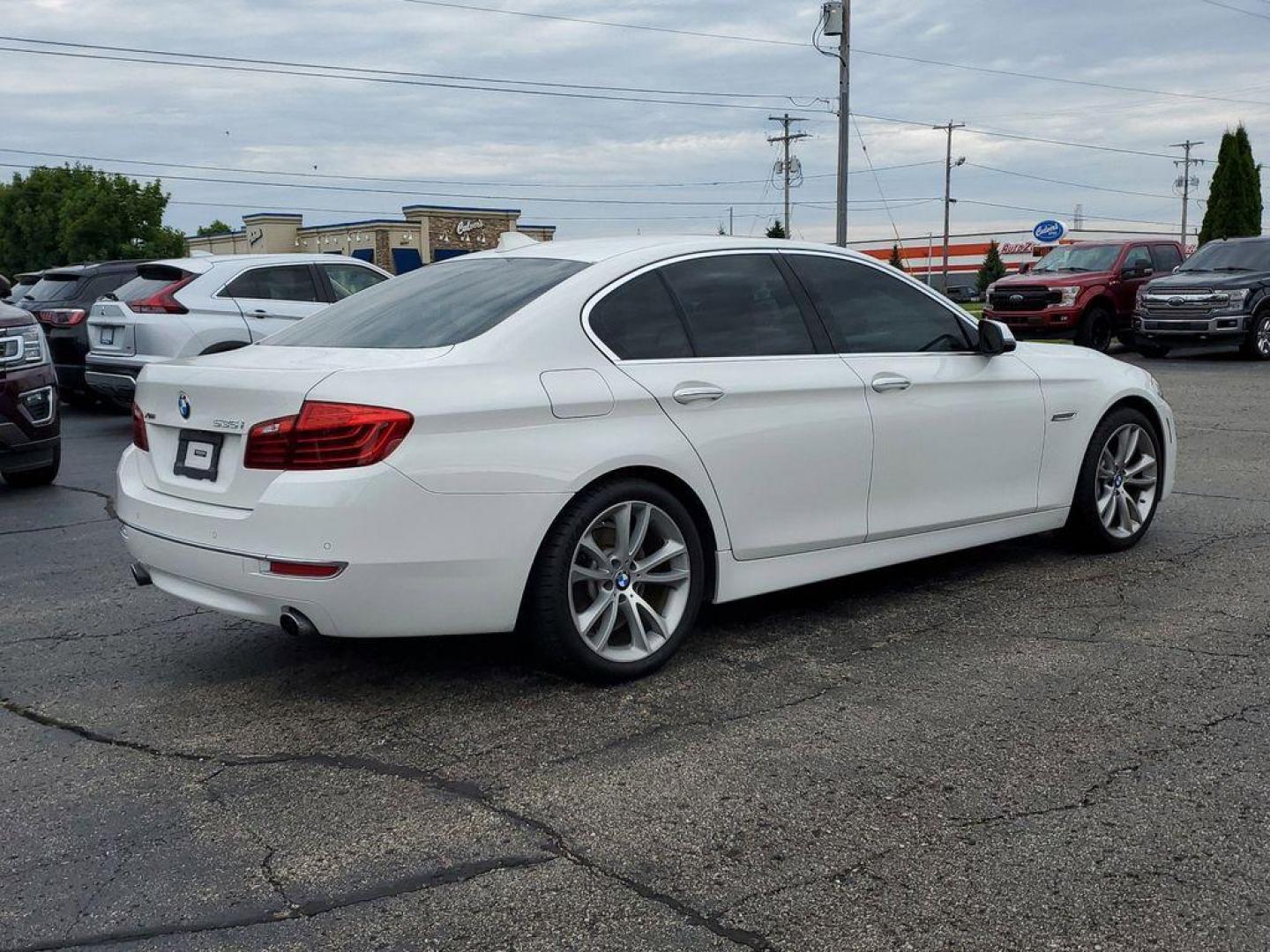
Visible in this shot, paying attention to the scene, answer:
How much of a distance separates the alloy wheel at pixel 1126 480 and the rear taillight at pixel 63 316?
39.4 ft

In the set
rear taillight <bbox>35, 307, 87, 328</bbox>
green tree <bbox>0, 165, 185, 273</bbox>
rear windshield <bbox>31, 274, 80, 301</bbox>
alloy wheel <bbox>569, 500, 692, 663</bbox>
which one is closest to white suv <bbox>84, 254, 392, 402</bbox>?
rear taillight <bbox>35, 307, 87, 328</bbox>

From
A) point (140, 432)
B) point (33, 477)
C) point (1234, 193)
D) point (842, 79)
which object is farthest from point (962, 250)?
point (140, 432)

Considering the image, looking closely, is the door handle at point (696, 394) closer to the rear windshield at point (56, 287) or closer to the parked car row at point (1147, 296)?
the rear windshield at point (56, 287)

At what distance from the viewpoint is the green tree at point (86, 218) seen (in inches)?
2840

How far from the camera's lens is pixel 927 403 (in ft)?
18.6

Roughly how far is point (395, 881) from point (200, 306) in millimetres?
10994

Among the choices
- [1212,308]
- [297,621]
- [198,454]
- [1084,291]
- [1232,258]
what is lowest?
[297,621]

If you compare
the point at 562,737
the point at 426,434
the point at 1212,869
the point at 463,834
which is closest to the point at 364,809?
the point at 463,834

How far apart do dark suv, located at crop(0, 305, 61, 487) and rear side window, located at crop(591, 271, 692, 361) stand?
19.1 feet

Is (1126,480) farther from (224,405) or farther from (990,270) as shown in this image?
(990,270)

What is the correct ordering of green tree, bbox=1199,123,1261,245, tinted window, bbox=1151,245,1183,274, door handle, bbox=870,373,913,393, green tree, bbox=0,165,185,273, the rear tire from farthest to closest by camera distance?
green tree, bbox=0,165,185,273
green tree, bbox=1199,123,1261,245
tinted window, bbox=1151,245,1183,274
the rear tire
door handle, bbox=870,373,913,393

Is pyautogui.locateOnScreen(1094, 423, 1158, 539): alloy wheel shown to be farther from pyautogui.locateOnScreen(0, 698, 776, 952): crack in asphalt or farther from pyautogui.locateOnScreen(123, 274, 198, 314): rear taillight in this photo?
pyautogui.locateOnScreen(123, 274, 198, 314): rear taillight

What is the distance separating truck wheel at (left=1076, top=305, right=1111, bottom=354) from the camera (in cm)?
2169

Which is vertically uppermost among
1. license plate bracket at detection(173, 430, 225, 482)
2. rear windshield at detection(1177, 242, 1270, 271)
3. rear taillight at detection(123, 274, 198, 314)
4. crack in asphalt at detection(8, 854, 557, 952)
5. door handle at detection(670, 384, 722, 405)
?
rear windshield at detection(1177, 242, 1270, 271)
